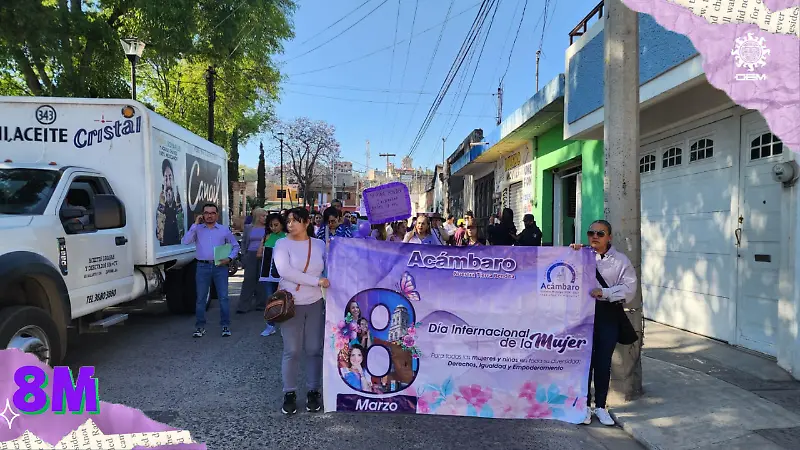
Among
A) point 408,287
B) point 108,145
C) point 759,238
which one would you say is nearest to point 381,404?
point 408,287

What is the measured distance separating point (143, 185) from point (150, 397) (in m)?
2.81

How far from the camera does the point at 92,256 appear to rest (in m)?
5.48

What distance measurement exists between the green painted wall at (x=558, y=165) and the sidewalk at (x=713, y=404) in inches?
179

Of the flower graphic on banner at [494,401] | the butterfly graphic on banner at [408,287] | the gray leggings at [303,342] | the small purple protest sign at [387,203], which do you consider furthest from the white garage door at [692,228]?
the gray leggings at [303,342]

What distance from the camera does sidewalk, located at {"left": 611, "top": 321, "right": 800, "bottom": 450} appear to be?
385 cm

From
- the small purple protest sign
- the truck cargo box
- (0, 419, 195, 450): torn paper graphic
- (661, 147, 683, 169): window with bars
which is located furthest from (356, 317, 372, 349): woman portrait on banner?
(661, 147, 683, 169): window with bars

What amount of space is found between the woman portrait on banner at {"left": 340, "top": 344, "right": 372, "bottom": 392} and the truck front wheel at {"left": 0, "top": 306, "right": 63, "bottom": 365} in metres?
2.57

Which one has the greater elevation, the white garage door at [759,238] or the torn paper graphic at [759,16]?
the torn paper graphic at [759,16]

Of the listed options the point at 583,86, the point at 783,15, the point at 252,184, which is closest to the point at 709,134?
the point at 583,86

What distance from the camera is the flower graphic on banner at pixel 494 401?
13.5 ft

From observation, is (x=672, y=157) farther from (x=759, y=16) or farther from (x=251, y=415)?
(x=251, y=415)

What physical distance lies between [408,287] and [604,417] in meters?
1.94

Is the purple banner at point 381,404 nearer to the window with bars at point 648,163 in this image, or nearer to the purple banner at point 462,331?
the purple banner at point 462,331

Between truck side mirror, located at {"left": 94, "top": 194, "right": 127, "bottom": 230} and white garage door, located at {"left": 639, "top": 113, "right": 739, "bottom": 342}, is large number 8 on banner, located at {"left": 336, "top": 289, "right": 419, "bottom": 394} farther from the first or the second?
white garage door, located at {"left": 639, "top": 113, "right": 739, "bottom": 342}
